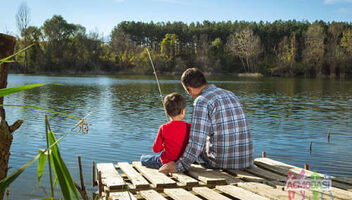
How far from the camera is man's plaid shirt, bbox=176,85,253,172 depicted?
4.07m

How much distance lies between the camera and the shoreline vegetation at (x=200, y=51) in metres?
63.8

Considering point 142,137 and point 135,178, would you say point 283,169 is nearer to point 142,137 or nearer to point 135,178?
point 135,178

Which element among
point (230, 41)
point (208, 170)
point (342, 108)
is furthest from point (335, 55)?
point (208, 170)

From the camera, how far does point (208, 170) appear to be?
4262 mm

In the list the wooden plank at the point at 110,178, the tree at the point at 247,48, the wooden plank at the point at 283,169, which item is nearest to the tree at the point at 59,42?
the tree at the point at 247,48

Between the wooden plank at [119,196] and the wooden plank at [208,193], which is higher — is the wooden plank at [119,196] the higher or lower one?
the higher one

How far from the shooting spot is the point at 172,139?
13.8 ft

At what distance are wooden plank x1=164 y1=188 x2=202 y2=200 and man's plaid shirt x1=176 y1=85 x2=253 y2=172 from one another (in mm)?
688

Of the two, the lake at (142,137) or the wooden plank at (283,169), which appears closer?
the wooden plank at (283,169)

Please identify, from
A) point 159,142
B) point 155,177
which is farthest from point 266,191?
point 159,142

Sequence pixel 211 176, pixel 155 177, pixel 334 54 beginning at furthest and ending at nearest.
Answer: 1. pixel 334 54
2. pixel 211 176
3. pixel 155 177

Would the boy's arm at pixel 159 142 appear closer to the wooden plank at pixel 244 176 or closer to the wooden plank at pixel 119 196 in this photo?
the wooden plank at pixel 244 176

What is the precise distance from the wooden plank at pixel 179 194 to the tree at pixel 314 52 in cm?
6424

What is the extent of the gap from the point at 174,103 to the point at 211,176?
35.9 inches
